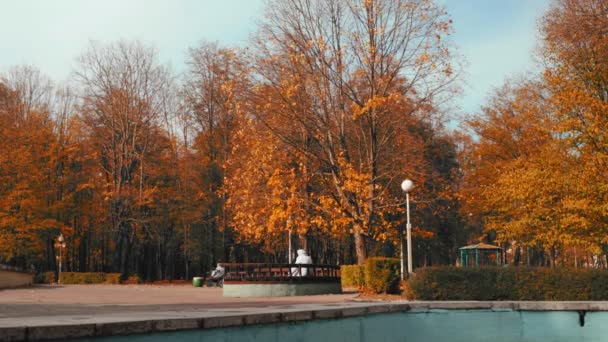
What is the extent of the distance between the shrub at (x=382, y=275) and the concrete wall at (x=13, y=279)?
74.5 feet

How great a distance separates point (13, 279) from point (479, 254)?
28.8 metres

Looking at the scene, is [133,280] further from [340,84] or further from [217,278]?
[340,84]

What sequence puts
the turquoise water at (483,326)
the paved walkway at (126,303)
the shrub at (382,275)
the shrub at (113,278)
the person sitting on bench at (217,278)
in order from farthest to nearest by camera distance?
the shrub at (113,278) → the person sitting on bench at (217,278) → the shrub at (382,275) → the paved walkway at (126,303) → the turquoise water at (483,326)

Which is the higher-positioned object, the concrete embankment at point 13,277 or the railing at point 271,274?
the railing at point 271,274

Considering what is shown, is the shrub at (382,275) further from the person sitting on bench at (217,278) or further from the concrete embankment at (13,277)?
the concrete embankment at (13,277)

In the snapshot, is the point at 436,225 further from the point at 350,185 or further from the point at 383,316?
the point at 383,316

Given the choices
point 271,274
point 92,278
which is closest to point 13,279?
point 92,278

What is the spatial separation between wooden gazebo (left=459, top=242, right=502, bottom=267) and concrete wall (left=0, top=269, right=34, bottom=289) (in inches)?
1028

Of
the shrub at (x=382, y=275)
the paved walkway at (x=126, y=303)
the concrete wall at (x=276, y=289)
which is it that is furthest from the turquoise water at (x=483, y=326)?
the concrete wall at (x=276, y=289)

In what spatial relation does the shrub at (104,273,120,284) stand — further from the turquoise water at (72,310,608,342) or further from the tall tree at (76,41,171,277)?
the turquoise water at (72,310,608,342)

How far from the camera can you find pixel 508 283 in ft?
49.7

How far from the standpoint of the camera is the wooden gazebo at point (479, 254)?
41.1 metres

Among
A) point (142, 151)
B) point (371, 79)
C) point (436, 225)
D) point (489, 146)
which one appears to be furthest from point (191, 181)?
point (371, 79)

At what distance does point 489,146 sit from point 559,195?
12533 millimetres
